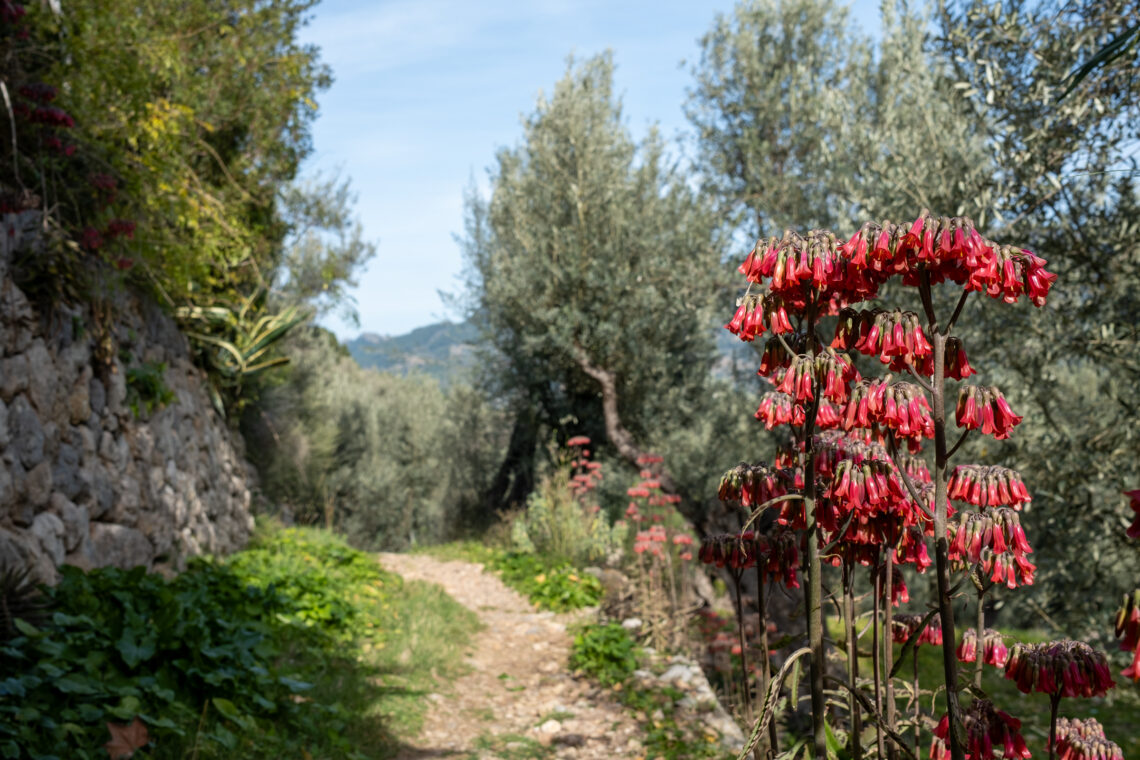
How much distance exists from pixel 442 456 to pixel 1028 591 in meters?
11.0

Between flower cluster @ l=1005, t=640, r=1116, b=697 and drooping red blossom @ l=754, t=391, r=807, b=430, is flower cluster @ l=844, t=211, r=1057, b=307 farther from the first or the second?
flower cluster @ l=1005, t=640, r=1116, b=697

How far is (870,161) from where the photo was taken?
6.41 m

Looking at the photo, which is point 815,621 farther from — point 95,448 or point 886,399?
point 95,448

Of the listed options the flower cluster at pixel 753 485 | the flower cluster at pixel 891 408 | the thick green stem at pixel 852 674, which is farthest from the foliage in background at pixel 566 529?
the flower cluster at pixel 891 408

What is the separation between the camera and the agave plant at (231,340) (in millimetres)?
7723

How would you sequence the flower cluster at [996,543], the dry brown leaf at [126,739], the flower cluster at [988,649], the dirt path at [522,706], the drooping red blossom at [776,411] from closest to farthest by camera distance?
the flower cluster at [996,543], the flower cluster at [988,649], the drooping red blossom at [776,411], the dry brown leaf at [126,739], the dirt path at [522,706]

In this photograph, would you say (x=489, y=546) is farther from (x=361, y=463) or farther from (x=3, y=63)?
(x=3, y=63)

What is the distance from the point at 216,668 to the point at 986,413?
12.2ft

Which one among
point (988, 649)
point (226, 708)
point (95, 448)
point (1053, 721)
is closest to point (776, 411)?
point (988, 649)

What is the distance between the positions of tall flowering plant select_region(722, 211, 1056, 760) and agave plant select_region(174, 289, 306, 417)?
6.95 metres

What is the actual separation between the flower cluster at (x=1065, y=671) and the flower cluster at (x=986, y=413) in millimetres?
520

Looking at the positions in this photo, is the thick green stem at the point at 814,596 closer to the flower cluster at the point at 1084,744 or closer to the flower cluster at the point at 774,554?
the flower cluster at the point at 774,554

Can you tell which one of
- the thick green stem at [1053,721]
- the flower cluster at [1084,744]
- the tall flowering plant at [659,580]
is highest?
the thick green stem at [1053,721]

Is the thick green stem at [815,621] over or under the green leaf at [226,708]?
over
